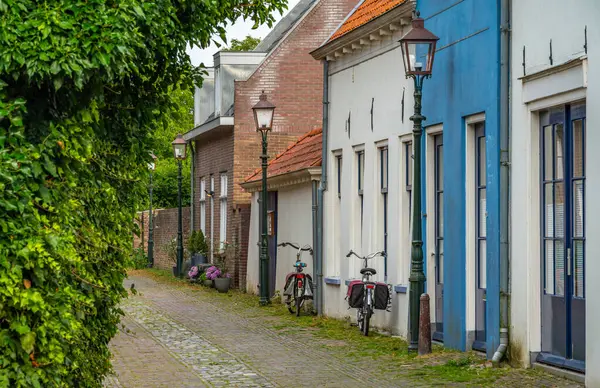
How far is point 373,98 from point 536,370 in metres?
7.06

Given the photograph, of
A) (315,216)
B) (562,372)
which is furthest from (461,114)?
(315,216)

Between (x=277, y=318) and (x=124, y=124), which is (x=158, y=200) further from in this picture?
(x=124, y=124)

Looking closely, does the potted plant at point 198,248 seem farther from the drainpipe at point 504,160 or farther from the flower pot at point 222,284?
the drainpipe at point 504,160

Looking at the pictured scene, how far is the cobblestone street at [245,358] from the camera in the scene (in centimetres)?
1219

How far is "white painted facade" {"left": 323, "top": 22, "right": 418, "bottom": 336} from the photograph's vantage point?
55.9 ft

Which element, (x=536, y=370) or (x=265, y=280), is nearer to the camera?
(x=536, y=370)

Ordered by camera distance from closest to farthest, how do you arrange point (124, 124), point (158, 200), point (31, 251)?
1. point (31, 251)
2. point (124, 124)
3. point (158, 200)

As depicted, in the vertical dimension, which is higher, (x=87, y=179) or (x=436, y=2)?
(x=436, y=2)

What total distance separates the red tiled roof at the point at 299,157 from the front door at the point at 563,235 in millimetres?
9495

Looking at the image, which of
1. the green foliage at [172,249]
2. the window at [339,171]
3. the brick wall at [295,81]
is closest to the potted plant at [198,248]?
the green foliage at [172,249]

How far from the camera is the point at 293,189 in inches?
940

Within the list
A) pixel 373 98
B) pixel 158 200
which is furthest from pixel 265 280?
pixel 158 200

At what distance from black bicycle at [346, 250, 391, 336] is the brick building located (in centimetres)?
1138

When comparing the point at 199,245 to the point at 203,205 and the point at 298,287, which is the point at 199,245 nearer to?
the point at 203,205
